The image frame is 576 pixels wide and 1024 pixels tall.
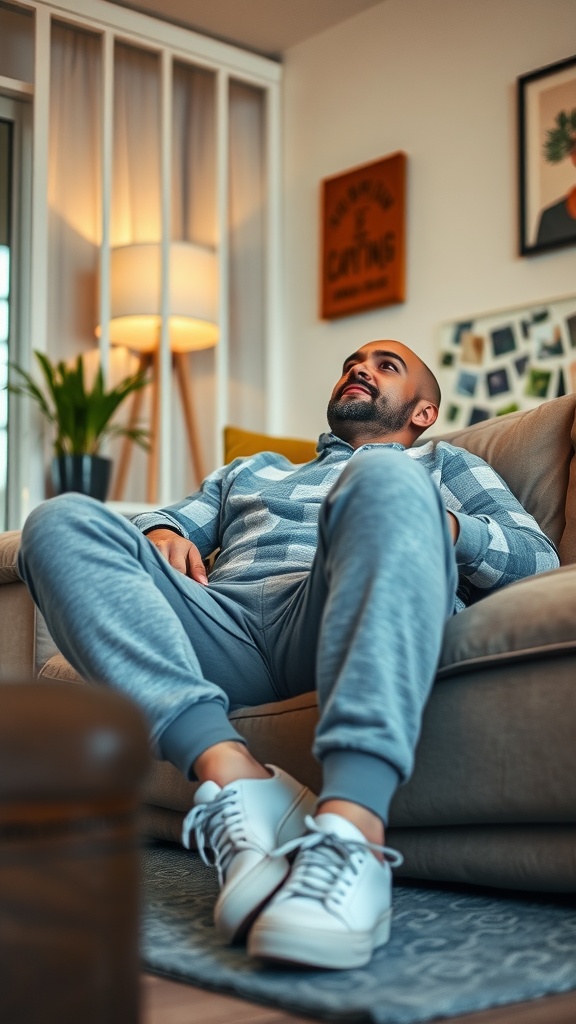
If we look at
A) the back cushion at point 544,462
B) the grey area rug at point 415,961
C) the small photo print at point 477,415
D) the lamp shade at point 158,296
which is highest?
the lamp shade at point 158,296

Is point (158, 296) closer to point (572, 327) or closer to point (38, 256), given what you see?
point (38, 256)

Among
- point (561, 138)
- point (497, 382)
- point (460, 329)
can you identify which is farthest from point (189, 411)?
point (561, 138)

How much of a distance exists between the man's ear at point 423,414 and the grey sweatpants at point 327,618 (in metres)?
0.65

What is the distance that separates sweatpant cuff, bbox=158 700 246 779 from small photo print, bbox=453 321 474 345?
2609mm

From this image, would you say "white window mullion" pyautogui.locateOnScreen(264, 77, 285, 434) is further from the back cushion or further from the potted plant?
the back cushion

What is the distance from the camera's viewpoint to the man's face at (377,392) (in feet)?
6.18

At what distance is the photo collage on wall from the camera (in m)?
3.27

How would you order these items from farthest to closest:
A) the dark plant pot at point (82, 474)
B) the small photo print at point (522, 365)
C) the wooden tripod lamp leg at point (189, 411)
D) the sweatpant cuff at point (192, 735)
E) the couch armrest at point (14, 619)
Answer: the wooden tripod lamp leg at point (189, 411) < the dark plant pot at point (82, 474) < the small photo print at point (522, 365) < the couch armrest at point (14, 619) < the sweatpant cuff at point (192, 735)

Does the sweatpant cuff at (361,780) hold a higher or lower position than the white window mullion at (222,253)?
lower

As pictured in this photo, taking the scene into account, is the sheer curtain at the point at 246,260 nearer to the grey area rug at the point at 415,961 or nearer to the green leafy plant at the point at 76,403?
the green leafy plant at the point at 76,403

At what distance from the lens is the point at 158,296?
13.1 feet

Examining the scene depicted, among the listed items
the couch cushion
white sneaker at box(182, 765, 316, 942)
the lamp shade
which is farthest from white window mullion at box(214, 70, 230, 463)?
white sneaker at box(182, 765, 316, 942)

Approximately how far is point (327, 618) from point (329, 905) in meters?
0.29

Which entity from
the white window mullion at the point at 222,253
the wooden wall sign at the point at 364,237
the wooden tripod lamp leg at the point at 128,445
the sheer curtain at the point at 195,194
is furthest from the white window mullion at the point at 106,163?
the wooden wall sign at the point at 364,237
